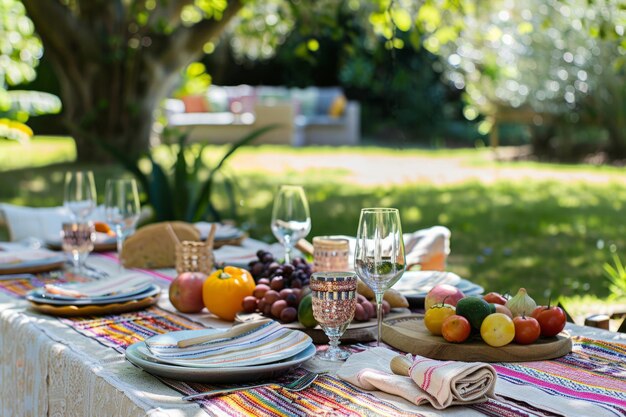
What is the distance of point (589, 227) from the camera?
23.6 ft

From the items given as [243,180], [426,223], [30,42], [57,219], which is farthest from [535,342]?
[30,42]

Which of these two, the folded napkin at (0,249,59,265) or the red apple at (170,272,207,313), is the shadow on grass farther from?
the red apple at (170,272,207,313)

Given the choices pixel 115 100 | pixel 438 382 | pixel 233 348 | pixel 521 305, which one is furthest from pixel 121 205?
Answer: pixel 115 100

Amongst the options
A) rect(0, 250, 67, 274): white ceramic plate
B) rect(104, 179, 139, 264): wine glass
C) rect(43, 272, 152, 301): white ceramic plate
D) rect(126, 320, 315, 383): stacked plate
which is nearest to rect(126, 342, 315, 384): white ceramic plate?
rect(126, 320, 315, 383): stacked plate

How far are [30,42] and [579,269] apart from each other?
8558 mm

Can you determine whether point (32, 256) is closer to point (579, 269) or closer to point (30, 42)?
point (579, 269)

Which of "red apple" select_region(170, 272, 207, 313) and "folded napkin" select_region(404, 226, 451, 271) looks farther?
"folded napkin" select_region(404, 226, 451, 271)

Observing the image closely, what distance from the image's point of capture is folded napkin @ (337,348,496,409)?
4.77 feet

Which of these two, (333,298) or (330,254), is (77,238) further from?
(333,298)

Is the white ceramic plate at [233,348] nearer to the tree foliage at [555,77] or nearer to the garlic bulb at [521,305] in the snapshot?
the garlic bulb at [521,305]

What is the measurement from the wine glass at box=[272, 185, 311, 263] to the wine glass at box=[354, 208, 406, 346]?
745mm

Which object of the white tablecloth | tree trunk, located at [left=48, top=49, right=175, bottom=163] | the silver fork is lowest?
the white tablecloth

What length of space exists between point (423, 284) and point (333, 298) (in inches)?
25.6

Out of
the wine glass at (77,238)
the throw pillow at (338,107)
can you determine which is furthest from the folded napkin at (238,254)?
the throw pillow at (338,107)
